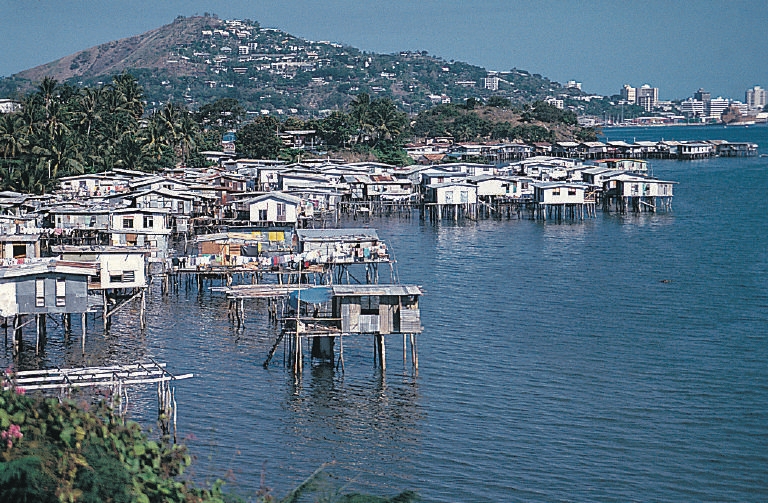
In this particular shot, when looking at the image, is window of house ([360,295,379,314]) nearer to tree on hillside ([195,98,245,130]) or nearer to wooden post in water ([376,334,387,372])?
wooden post in water ([376,334,387,372])

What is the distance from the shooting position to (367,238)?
4175 centimetres

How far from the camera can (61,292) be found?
1157 inches

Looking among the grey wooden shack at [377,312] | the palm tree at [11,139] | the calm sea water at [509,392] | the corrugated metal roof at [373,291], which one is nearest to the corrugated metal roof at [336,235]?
the calm sea water at [509,392]

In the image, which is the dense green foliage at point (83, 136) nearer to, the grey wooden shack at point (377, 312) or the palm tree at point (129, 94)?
the palm tree at point (129, 94)

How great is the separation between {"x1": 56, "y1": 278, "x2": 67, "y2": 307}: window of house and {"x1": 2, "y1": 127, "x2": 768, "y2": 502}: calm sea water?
5.21ft

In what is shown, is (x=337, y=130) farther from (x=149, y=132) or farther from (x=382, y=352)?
(x=382, y=352)

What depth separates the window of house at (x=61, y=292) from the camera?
29.4 m

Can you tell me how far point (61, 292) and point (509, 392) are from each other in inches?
508

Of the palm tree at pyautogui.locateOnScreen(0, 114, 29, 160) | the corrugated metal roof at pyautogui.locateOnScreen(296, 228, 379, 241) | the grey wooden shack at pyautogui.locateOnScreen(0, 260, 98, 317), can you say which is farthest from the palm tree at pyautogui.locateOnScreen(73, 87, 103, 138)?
the grey wooden shack at pyautogui.locateOnScreen(0, 260, 98, 317)

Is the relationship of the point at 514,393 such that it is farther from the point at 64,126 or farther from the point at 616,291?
the point at 64,126

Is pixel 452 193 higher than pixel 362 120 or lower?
lower

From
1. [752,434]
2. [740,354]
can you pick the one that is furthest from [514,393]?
[740,354]

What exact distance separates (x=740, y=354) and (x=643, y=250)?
24797 millimetres

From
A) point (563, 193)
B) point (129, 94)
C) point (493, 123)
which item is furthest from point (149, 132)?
point (493, 123)
